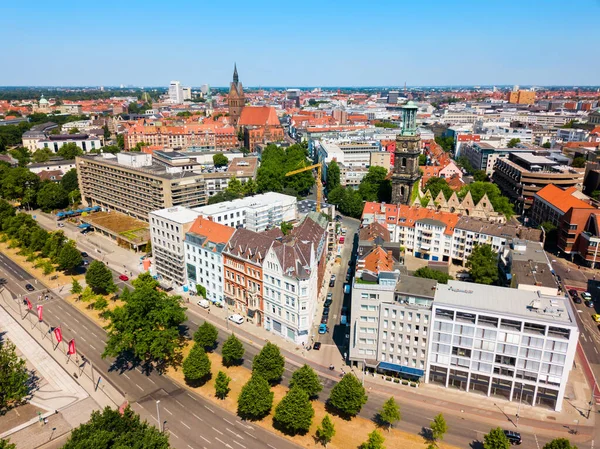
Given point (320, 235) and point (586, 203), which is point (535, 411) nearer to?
point (320, 235)

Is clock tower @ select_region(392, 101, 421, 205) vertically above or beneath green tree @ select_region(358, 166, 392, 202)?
above

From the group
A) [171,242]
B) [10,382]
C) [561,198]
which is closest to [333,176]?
[561,198]

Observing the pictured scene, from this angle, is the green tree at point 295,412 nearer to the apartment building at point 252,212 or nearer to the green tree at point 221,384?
the green tree at point 221,384

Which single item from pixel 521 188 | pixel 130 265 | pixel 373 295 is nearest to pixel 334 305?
pixel 373 295

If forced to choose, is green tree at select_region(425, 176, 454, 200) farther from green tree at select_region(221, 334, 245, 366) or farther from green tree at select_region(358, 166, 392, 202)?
green tree at select_region(221, 334, 245, 366)

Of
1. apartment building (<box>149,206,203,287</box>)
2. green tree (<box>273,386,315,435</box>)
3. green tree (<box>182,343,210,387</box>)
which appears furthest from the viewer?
apartment building (<box>149,206,203,287</box>)

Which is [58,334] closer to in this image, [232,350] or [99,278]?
[99,278]

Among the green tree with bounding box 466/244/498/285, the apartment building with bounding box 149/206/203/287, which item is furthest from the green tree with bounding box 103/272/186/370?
the green tree with bounding box 466/244/498/285
